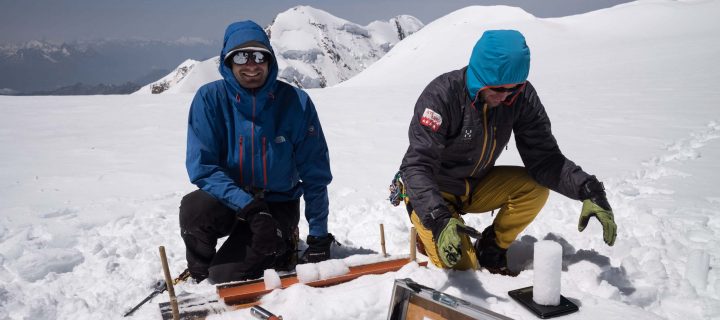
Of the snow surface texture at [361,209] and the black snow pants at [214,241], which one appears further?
the black snow pants at [214,241]

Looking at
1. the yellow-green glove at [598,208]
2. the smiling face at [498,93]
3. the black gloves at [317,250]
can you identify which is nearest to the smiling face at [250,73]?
the black gloves at [317,250]

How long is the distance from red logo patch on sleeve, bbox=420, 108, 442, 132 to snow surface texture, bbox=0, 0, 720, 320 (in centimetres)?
82

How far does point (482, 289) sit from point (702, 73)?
1454 cm

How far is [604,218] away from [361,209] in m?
2.22

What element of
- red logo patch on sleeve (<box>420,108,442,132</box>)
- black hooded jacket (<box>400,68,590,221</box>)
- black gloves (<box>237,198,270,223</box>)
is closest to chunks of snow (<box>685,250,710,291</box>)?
black hooded jacket (<box>400,68,590,221</box>)

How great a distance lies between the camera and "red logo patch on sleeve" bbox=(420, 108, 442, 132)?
2.71 m

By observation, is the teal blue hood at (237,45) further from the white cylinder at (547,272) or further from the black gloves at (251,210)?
the white cylinder at (547,272)

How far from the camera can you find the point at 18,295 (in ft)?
9.68

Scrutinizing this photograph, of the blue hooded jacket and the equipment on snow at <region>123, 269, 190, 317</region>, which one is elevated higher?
the blue hooded jacket

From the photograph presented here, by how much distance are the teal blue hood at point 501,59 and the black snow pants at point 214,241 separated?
1549mm

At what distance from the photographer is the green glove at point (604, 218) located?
9.19 ft

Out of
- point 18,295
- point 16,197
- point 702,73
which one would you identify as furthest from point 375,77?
point 18,295

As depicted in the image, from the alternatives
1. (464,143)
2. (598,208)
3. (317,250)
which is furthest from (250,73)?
(598,208)

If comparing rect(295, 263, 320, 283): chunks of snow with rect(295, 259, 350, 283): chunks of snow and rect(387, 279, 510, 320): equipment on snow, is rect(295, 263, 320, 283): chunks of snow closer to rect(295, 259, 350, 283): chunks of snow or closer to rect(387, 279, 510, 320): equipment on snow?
rect(295, 259, 350, 283): chunks of snow
